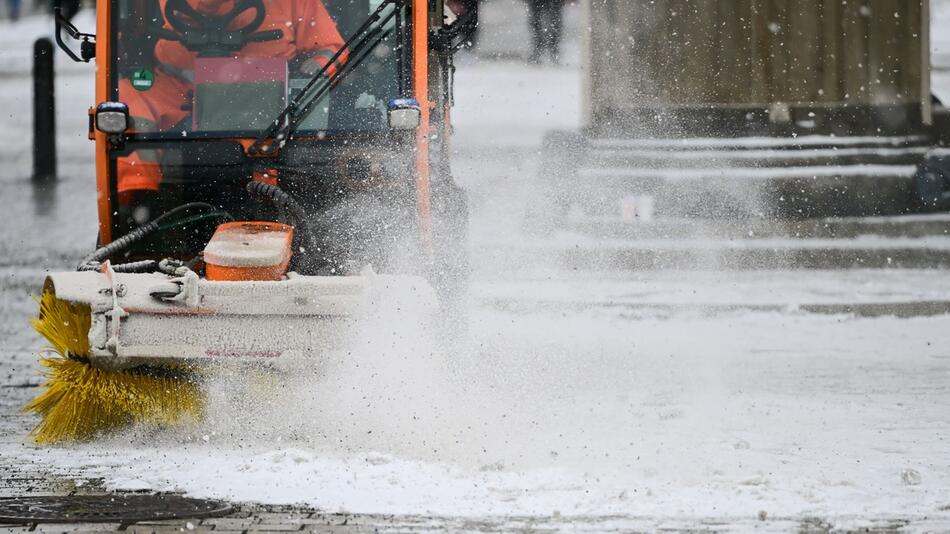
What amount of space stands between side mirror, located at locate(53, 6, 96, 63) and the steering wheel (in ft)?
1.29

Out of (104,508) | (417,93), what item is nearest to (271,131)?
(417,93)

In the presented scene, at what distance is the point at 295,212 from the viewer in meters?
7.13

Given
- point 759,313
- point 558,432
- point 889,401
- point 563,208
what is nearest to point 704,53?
point 563,208

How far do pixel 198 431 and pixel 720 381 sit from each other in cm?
308

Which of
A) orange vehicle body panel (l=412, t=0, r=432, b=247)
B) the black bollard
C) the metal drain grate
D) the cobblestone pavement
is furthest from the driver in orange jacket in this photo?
the black bollard

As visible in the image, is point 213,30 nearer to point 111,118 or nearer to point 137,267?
point 111,118

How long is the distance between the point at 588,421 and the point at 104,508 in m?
2.47

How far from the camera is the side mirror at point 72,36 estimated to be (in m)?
7.12

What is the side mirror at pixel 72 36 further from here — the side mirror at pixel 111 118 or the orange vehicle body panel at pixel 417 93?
the side mirror at pixel 111 118

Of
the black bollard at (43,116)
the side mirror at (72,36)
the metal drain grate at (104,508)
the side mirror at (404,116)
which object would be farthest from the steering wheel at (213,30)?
the black bollard at (43,116)

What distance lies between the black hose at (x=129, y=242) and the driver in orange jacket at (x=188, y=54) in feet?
0.81

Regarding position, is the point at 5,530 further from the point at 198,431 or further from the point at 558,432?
the point at 558,432

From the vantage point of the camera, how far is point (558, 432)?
6.69 m

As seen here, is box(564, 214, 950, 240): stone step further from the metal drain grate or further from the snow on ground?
the metal drain grate
